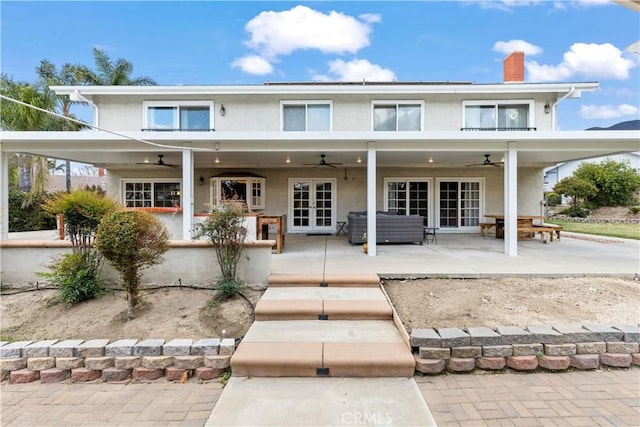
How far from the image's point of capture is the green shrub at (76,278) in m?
4.71

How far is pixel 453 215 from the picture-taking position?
12.4 metres

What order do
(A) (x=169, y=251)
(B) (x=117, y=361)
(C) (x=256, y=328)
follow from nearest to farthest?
(B) (x=117, y=361) < (C) (x=256, y=328) < (A) (x=169, y=251)

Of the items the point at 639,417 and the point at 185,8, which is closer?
the point at 639,417

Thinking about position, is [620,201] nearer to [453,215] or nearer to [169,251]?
[453,215]

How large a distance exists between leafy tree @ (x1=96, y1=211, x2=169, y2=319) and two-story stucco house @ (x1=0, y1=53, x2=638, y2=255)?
292 centimetres

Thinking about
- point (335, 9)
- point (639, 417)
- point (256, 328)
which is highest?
point (335, 9)

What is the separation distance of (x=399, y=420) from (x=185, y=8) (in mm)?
12940

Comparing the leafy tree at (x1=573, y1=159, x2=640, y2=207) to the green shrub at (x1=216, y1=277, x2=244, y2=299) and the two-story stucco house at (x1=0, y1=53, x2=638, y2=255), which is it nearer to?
the two-story stucco house at (x1=0, y1=53, x2=638, y2=255)

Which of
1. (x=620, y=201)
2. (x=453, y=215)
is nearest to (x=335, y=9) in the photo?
(x=453, y=215)

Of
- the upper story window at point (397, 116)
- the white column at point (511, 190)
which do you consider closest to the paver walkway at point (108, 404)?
the white column at point (511, 190)

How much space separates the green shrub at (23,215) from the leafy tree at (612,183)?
32.2 m

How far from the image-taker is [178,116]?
10.9 meters

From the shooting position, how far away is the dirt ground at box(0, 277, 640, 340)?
4.06 metres

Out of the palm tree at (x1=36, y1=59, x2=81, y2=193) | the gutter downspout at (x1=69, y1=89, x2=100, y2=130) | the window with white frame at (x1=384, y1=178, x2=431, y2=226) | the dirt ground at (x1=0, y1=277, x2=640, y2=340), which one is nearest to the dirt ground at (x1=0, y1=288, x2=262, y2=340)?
the dirt ground at (x1=0, y1=277, x2=640, y2=340)
